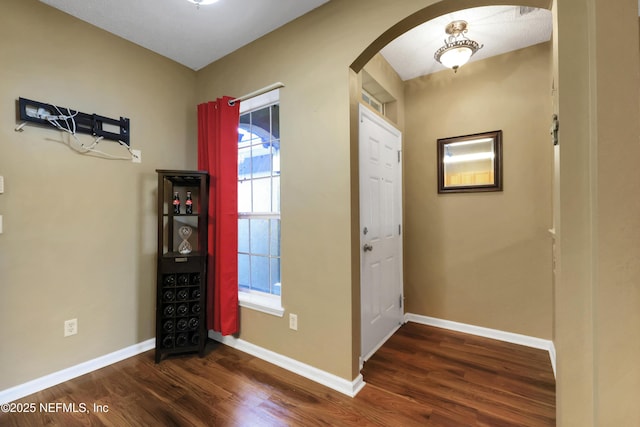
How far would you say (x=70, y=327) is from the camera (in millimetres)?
1965

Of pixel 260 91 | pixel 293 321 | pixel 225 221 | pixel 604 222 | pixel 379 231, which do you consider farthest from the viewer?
pixel 379 231

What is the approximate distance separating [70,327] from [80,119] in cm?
158

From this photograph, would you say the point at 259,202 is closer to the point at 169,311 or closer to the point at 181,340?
the point at 169,311

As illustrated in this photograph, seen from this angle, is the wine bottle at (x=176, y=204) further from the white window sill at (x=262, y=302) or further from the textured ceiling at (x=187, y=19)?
the textured ceiling at (x=187, y=19)

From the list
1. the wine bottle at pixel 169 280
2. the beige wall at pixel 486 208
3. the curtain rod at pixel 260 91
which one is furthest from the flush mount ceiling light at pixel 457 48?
the wine bottle at pixel 169 280

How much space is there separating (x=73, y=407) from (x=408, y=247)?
10.0ft

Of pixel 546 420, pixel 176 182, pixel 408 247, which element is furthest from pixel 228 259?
pixel 546 420

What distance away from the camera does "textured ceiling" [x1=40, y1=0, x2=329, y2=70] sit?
185 centimetres

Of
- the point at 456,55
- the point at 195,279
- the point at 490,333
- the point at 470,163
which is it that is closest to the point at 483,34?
the point at 456,55

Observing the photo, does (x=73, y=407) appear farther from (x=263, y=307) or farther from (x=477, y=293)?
(x=477, y=293)

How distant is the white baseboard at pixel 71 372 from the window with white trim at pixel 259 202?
96 cm

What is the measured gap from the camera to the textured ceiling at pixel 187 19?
6.08ft

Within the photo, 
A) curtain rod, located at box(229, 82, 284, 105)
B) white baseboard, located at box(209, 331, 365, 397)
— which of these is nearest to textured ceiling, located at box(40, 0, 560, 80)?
curtain rod, located at box(229, 82, 284, 105)

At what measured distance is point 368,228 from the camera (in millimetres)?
2277
